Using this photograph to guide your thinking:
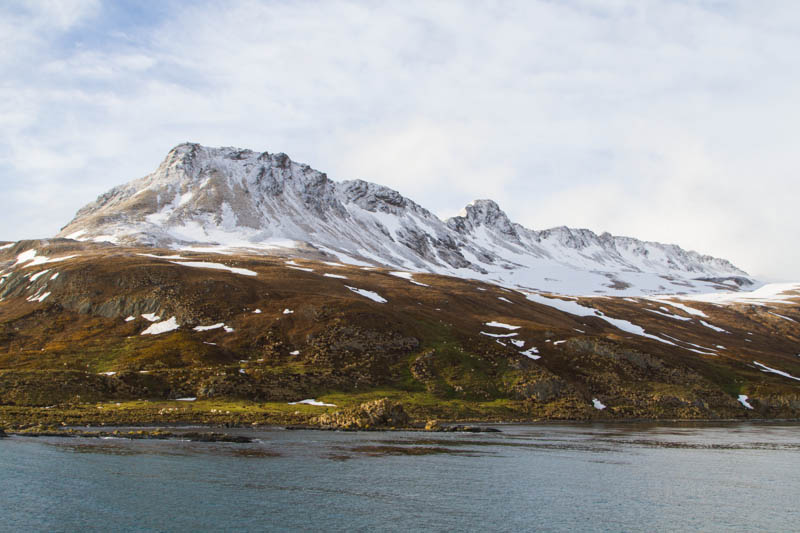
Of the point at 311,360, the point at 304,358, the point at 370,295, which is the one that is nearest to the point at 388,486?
the point at 311,360

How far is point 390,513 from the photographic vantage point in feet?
119

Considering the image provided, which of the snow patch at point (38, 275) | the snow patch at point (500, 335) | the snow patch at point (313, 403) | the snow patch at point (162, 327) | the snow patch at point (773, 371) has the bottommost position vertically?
the snow patch at point (313, 403)

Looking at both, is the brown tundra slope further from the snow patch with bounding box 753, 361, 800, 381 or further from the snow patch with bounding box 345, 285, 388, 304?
the snow patch with bounding box 345, 285, 388, 304

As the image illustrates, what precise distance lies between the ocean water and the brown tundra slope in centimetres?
2579

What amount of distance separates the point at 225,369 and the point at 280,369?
862cm

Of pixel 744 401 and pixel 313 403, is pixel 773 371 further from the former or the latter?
pixel 313 403

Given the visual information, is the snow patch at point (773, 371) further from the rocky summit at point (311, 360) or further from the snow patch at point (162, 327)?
the snow patch at point (162, 327)

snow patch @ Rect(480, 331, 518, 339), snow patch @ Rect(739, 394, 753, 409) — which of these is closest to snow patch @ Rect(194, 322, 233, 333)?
snow patch @ Rect(480, 331, 518, 339)

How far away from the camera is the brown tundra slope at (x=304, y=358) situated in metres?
86.2

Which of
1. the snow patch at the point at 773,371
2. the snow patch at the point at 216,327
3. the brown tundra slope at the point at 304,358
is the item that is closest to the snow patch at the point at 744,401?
the brown tundra slope at the point at 304,358

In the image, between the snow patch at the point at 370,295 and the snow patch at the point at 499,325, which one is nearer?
the snow patch at the point at 499,325

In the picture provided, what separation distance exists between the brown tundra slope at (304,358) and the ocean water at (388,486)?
84.6 ft

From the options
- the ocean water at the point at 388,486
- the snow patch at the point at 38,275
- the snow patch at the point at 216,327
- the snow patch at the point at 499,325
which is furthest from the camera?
the snow patch at the point at 38,275

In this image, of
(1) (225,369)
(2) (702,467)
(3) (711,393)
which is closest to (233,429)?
(1) (225,369)
